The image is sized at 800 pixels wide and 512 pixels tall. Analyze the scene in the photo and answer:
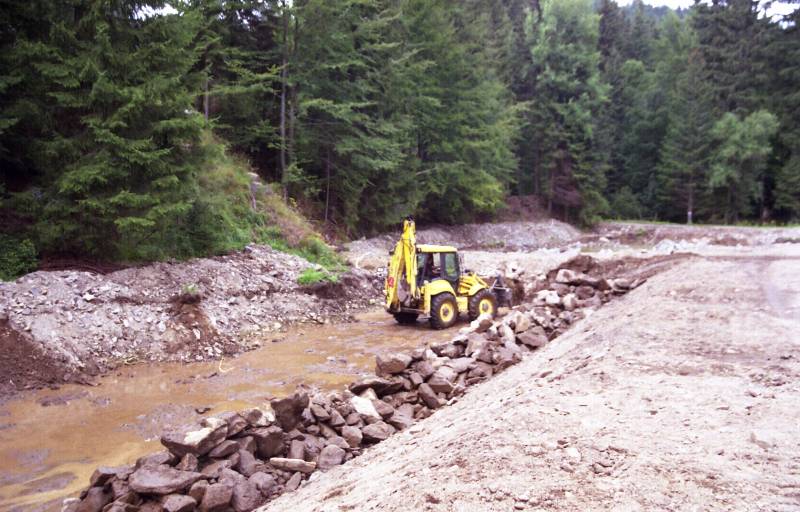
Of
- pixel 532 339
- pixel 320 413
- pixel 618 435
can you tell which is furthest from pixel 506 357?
pixel 618 435

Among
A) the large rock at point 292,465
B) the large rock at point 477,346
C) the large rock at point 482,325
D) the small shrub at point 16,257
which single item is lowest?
the large rock at point 292,465

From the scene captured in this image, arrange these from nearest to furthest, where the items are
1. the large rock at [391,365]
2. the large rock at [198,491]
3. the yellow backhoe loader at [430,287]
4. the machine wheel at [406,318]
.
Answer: the large rock at [198,491]
the large rock at [391,365]
the yellow backhoe loader at [430,287]
the machine wheel at [406,318]

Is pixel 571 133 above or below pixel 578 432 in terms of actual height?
above

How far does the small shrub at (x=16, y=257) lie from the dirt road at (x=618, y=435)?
8.81m

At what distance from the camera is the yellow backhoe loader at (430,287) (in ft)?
43.7

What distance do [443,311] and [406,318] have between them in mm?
1173

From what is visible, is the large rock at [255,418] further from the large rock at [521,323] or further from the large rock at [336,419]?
the large rock at [521,323]

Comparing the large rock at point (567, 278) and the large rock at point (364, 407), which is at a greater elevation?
the large rock at point (567, 278)

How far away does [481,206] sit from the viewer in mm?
35531

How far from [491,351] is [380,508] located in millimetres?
5776

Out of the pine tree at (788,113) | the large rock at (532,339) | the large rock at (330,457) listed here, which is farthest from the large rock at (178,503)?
the pine tree at (788,113)

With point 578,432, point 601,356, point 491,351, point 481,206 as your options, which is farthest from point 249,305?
point 481,206

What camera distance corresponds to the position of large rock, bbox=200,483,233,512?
482cm

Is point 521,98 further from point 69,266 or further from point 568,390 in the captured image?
point 568,390
